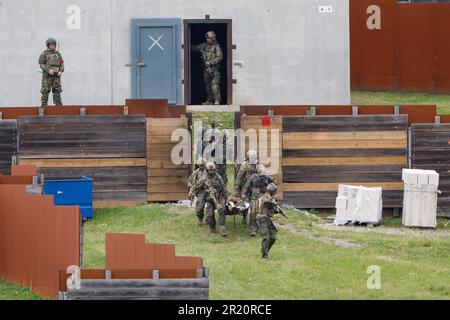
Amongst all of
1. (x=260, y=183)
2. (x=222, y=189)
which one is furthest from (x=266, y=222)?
(x=222, y=189)

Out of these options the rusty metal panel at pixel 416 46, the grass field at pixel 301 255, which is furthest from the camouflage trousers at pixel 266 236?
the rusty metal panel at pixel 416 46

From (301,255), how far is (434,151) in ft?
20.6

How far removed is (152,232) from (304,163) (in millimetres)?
4356

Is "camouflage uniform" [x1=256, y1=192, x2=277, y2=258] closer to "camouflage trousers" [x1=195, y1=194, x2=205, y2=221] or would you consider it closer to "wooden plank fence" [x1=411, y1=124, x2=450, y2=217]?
"camouflage trousers" [x1=195, y1=194, x2=205, y2=221]

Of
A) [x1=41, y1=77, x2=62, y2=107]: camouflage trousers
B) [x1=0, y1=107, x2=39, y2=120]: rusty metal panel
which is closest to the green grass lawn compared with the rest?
[x1=0, y1=107, x2=39, y2=120]: rusty metal panel

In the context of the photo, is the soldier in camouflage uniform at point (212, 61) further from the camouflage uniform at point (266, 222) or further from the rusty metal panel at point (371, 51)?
the camouflage uniform at point (266, 222)

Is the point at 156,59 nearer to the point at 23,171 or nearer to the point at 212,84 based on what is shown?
the point at 212,84

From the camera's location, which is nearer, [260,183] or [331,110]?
[260,183]

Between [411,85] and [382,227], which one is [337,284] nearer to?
[382,227]

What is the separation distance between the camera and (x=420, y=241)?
2602 cm

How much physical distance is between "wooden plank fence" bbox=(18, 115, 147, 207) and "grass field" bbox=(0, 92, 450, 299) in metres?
0.68

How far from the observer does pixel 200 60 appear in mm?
39250

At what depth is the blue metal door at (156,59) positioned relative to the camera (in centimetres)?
3544
